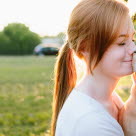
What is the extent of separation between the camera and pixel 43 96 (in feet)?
30.1

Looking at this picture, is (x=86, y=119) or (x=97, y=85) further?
(x=97, y=85)

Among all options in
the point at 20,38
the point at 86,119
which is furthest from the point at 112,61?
the point at 20,38

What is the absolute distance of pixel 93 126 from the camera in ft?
6.37

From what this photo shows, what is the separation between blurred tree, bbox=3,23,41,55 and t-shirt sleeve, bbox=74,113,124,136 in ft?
132

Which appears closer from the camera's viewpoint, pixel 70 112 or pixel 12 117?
pixel 70 112

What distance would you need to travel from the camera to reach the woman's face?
6.48ft

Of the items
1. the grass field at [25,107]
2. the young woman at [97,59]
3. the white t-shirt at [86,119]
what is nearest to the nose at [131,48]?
the young woman at [97,59]

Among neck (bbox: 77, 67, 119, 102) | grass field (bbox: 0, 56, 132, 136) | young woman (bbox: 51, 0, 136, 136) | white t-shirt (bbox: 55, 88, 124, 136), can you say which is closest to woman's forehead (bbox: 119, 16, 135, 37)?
young woman (bbox: 51, 0, 136, 136)

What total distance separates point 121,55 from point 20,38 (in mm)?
44697

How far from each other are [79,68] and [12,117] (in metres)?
4.71

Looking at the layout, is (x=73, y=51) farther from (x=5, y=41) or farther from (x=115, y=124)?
(x=5, y=41)

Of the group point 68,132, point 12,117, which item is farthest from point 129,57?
point 12,117

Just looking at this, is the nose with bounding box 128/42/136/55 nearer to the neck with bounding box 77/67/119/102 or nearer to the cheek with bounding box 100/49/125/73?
the cheek with bounding box 100/49/125/73

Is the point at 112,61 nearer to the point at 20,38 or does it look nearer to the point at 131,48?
the point at 131,48
